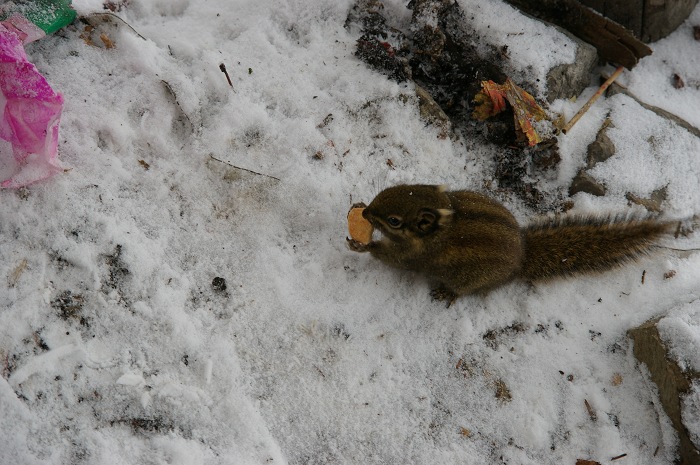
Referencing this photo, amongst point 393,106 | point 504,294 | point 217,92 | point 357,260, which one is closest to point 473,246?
point 504,294

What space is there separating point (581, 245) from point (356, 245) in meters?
1.27

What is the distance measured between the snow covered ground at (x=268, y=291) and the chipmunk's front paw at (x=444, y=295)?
4cm

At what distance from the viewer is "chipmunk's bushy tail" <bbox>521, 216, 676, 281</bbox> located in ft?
10.2

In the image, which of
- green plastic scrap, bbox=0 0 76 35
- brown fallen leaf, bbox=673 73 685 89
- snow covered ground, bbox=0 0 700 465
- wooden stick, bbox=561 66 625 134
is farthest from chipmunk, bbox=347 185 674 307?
green plastic scrap, bbox=0 0 76 35

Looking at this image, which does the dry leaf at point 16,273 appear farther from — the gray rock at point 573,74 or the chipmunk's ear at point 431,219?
the gray rock at point 573,74

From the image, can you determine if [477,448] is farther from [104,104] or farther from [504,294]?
[104,104]

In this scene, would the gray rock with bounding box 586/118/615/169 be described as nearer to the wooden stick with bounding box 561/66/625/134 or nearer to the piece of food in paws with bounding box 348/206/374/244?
the wooden stick with bounding box 561/66/625/134

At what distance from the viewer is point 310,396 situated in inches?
106

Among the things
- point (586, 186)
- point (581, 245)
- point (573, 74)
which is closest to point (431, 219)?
point (581, 245)

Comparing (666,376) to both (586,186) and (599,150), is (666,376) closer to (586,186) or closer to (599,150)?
(586,186)

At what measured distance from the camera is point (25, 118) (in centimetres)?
269

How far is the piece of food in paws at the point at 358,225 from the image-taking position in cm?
304

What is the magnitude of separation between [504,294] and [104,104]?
251 cm

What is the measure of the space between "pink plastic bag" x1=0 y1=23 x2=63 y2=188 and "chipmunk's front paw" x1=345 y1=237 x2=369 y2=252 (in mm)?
1556
